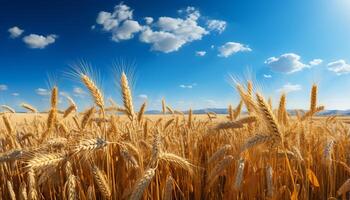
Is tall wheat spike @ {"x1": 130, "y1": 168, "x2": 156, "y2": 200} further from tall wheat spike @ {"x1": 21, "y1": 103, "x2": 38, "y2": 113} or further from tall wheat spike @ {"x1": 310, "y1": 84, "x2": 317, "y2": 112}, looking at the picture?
tall wheat spike @ {"x1": 21, "y1": 103, "x2": 38, "y2": 113}

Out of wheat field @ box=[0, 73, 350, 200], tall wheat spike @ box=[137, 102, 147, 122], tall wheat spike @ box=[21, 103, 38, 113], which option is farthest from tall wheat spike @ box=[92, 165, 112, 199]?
tall wheat spike @ box=[21, 103, 38, 113]

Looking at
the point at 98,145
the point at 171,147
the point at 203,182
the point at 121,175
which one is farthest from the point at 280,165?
the point at 98,145

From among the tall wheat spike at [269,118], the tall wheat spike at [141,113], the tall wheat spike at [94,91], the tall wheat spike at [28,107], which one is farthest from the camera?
the tall wheat spike at [28,107]

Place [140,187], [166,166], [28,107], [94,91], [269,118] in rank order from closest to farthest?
[140,187]
[269,118]
[94,91]
[166,166]
[28,107]

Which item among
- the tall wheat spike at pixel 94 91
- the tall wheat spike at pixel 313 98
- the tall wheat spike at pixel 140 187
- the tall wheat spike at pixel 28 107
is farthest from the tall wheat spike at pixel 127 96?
the tall wheat spike at pixel 28 107

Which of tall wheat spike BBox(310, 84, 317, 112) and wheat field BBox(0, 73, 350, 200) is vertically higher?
tall wheat spike BBox(310, 84, 317, 112)

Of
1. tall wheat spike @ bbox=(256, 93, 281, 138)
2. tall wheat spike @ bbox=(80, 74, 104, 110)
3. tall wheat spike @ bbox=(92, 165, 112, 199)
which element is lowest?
tall wheat spike @ bbox=(92, 165, 112, 199)

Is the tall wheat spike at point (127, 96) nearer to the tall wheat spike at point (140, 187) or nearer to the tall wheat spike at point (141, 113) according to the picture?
the tall wheat spike at point (140, 187)

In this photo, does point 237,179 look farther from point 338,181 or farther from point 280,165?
point 338,181

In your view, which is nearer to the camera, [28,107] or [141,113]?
[141,113]

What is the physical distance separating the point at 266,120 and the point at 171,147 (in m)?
1.27

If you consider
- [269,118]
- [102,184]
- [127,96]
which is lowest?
[102,184]

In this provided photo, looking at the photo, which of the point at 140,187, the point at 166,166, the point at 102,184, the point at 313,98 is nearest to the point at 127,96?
the point at 166,166

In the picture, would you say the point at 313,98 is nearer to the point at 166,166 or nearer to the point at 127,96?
the point at 166,166
